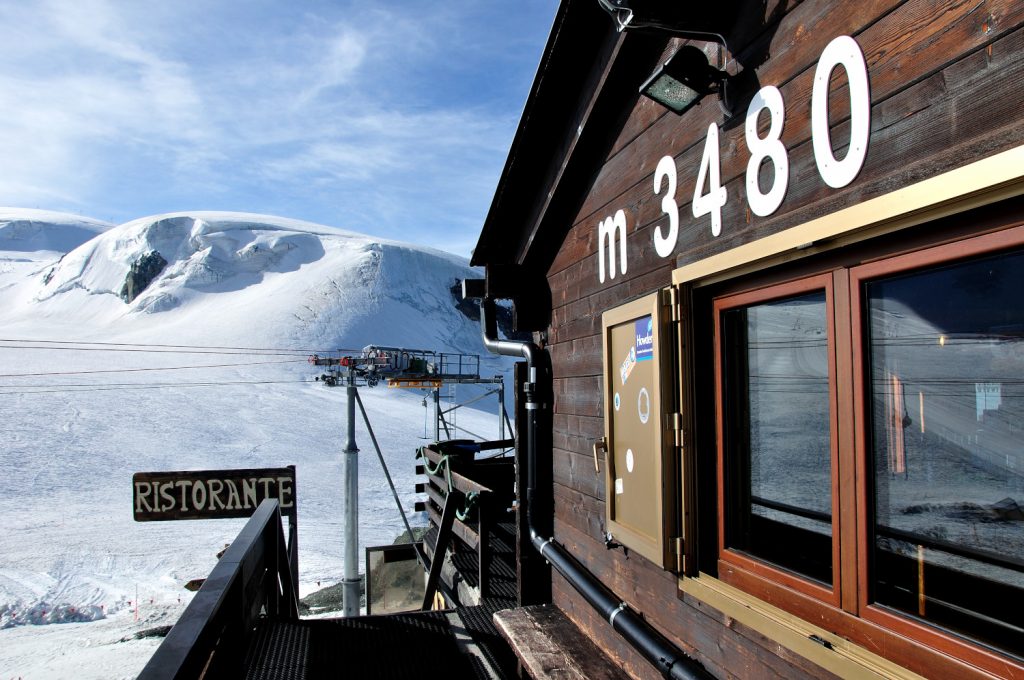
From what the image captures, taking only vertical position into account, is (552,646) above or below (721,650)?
below

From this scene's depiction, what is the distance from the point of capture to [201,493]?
6523 mm

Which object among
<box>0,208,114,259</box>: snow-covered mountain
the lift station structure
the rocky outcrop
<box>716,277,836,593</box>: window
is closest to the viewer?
<box>716,277,836,593</box>: window

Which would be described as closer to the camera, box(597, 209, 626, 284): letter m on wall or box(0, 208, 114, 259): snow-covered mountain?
box(597, 209, 626, 284): letter m on wall

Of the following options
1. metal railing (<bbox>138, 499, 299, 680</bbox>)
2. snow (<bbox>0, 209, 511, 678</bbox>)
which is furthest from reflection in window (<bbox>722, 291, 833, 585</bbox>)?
snow (<bbox>0, 209, 511, 678</bbox>)

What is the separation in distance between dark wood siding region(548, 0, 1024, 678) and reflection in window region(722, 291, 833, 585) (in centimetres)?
30

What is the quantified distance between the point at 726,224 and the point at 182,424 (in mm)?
30294

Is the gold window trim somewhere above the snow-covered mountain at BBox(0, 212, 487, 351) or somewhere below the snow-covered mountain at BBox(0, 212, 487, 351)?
below

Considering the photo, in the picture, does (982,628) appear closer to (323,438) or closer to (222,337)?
(323,438)

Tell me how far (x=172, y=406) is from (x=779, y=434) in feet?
110

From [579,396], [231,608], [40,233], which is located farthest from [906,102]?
[40,233]

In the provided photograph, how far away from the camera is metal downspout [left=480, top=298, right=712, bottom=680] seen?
2900 millimetres

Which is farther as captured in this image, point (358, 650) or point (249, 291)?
point (249, 291)

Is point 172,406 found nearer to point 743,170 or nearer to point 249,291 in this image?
point 249,291

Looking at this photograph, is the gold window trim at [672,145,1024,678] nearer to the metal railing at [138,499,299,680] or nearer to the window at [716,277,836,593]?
the window at [716,277,836,593]
